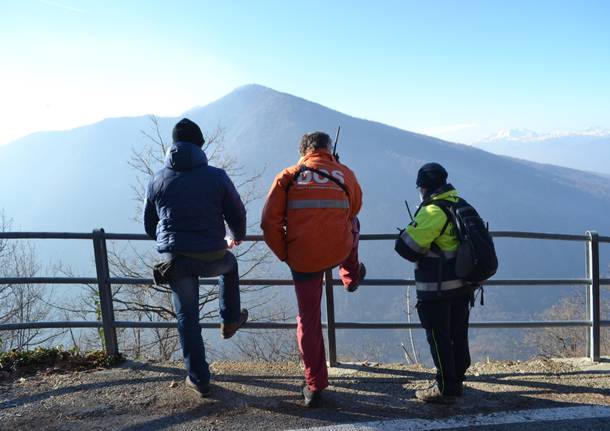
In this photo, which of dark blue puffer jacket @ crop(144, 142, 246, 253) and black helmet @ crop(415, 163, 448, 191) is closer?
dark blue puffer jacket @ crop(144, 142, 246, 253)

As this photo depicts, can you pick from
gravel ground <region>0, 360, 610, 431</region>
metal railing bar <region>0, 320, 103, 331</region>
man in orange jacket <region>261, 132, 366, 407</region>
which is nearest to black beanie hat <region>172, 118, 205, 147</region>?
man in orange jacket <region>261, 132, 366, 407</region>

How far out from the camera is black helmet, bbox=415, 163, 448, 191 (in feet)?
11.2

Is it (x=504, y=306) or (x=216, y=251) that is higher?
(x=216, y=251)

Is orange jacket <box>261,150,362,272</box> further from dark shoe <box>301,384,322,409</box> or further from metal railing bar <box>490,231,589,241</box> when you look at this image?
metal railing bar <box>490,231,589,241</box>

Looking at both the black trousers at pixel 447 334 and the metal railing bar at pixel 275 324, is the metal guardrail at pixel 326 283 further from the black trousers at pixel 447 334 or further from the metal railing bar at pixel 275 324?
the black trousers at pixel 447 334

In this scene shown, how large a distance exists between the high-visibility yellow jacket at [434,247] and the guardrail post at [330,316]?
99 cm

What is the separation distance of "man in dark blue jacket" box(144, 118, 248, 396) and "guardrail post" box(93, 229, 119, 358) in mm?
900

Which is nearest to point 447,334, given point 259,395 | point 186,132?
point 259,395

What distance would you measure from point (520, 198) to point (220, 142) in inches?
5069

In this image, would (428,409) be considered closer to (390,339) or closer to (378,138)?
(390,339)

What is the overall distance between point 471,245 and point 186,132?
7.09 feet

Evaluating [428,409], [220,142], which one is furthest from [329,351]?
[220,142]

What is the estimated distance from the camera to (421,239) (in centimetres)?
325

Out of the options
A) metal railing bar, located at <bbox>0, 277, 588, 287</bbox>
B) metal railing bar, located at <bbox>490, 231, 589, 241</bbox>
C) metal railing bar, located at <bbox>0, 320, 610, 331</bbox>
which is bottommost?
metal railing bar, located at <bbox>0, 320, 610, 331</bbox>
